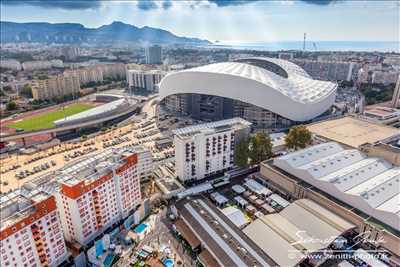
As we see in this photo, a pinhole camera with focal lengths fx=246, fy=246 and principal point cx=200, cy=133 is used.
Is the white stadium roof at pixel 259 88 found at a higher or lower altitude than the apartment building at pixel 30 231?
higher

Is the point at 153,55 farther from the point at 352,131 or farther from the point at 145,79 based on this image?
the point at 352,131

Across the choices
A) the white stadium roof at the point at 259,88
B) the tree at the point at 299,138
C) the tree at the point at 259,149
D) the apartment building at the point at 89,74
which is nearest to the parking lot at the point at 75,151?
the white stadium roof at the point at 259,88

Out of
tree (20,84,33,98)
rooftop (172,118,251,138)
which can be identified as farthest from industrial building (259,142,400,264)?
tree (20,84,33,98)

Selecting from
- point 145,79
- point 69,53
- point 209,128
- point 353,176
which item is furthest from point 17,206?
point 69,53

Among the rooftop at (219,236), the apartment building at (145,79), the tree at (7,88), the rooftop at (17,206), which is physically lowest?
the rooftop at (219,236)

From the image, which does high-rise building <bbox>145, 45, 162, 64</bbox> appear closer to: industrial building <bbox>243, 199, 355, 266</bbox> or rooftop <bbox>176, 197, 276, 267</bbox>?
rooftop <bbox>176, 197, 276, 267</bbox>

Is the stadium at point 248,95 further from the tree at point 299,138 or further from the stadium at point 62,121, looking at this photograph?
the stadium at point 62,121
